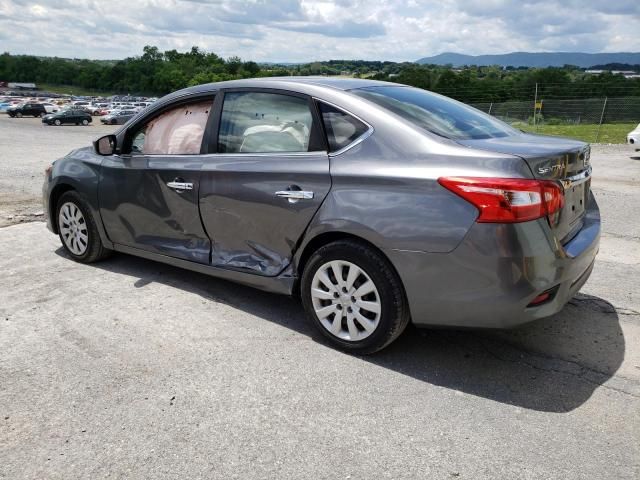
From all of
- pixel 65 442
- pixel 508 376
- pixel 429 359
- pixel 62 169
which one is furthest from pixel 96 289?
pixel 508 376

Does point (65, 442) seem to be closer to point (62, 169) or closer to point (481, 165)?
point (481, 165)

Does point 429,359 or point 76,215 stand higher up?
point 76,215

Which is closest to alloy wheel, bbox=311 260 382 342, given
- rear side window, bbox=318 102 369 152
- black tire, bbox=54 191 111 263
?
rear side window, bbox=318 102 369 152

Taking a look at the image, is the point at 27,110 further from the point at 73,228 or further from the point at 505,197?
the point at 505,197

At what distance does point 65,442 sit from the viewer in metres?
2.80

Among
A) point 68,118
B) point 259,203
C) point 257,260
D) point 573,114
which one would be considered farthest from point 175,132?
point 68,118

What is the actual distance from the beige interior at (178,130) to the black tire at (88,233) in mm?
897

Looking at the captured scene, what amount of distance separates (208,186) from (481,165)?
200cm

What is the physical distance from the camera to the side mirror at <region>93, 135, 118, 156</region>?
5031mm

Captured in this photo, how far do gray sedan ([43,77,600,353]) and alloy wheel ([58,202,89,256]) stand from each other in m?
0.60

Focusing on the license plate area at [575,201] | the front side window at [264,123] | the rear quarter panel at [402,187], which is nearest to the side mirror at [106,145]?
the front side window at [264,123]

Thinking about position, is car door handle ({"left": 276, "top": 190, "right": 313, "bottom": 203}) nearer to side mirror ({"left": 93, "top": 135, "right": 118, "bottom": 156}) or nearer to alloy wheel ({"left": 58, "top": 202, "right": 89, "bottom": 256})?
side mirror ({"left": 93, "top": 135, "right": 118, "bottom": 156})

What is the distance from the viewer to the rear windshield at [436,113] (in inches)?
142

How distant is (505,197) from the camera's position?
3.01 m
